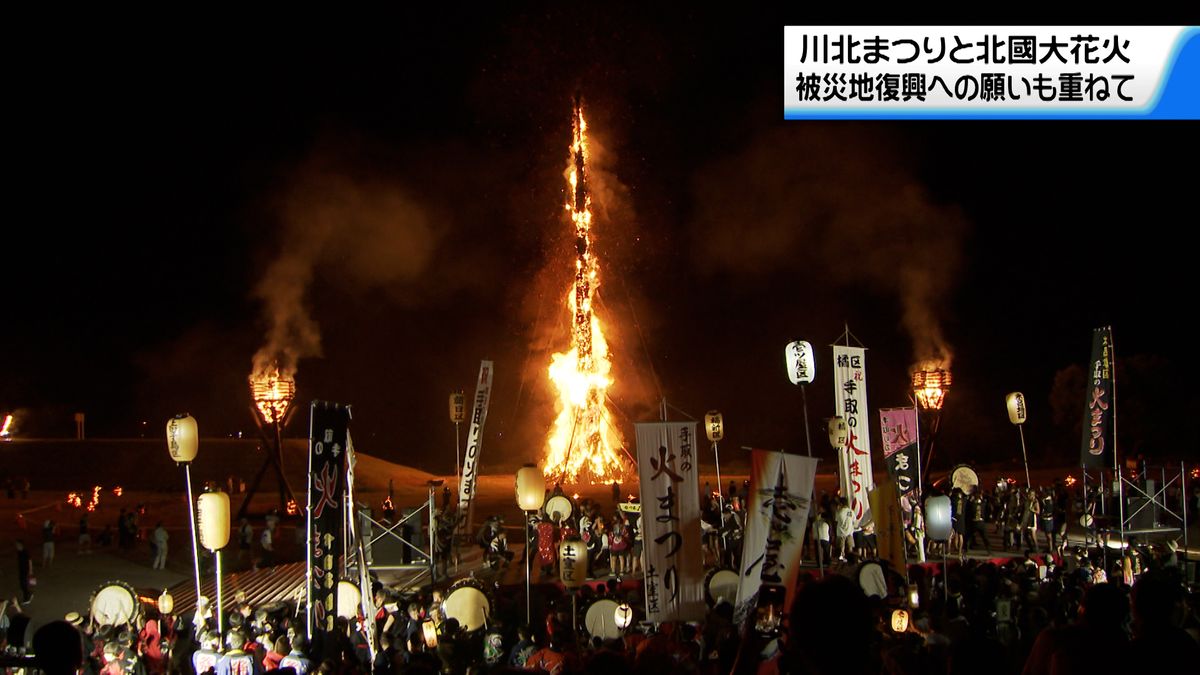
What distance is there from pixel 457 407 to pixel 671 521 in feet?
44.6

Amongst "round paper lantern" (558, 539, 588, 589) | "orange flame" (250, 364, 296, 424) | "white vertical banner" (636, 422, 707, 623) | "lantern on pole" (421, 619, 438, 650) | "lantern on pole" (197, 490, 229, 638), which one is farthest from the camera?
"orange flame" (250, 364, 296, 424)

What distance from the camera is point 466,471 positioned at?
57.9 ft

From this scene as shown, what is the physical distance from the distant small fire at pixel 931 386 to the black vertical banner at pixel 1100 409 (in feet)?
25.2

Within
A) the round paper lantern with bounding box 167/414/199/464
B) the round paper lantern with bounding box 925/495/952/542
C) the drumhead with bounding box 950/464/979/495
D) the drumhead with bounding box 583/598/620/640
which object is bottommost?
the drumhead with bounding box 583/598/620/640

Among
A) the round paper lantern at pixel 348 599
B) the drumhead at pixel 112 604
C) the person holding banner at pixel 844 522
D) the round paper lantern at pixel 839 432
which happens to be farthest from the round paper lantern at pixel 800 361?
the drumhead at pixel 112 604

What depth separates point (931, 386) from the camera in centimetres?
2347

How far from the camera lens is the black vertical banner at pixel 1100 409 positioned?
14953 millimetres

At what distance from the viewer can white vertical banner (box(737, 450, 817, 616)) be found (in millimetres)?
8977

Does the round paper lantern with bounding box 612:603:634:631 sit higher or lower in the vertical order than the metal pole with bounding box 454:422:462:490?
lower

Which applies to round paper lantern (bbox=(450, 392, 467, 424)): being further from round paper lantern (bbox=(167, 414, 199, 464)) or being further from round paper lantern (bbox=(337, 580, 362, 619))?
round paper lantern (bbox=(337, 580, 362, 619))

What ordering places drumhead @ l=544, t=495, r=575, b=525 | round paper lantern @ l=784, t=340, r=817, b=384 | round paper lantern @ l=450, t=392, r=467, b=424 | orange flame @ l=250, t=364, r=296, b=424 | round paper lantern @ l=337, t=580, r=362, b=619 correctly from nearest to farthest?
round paper lantern @ l=337, t=580, r=362, b=619, round paper lantern @ l=784, t=340, r=817, b=384, drumhead @ l=544, t=495, r=575, b=525, round paper lantern @ l=450, t=392, r=467, b=424, orange flame @ l=250, t=364, r=296, b=424

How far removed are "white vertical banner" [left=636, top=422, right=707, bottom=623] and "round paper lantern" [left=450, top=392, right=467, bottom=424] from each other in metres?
12.8

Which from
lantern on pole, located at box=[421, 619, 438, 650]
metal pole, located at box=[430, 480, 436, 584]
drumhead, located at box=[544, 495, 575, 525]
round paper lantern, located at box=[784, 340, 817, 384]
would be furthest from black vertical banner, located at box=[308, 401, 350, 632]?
round paper lantern, located at box=[784, 340, 817, 384]

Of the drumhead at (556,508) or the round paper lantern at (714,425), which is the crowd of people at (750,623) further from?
the round paper lantern at (714,425)
